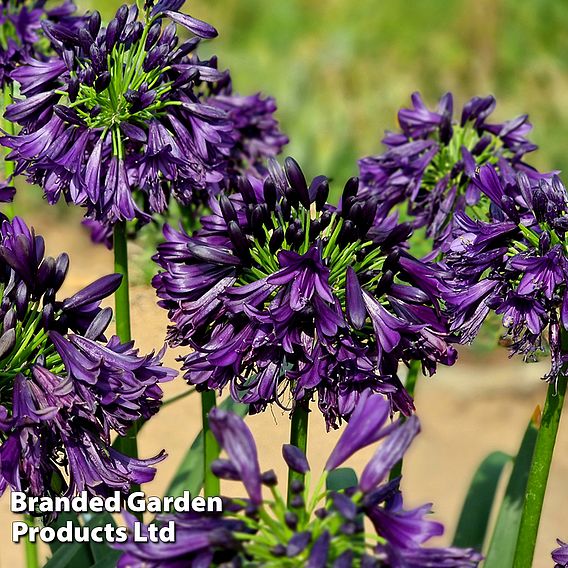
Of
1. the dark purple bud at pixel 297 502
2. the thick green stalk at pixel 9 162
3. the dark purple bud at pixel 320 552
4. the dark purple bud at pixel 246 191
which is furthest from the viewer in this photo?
the thick green stalk at pixel 9 162

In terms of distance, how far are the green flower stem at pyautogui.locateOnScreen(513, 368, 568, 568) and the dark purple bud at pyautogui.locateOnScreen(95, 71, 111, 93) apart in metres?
1.04

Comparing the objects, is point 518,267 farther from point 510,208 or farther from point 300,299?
point 300,299

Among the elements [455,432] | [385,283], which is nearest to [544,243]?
[385,283]

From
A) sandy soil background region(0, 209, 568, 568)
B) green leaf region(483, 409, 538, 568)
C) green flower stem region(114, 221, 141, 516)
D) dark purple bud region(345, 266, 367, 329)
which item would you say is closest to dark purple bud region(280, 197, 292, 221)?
dark purple bud region(345, 266, 367, 329)

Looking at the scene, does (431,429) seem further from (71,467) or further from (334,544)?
(334,544)

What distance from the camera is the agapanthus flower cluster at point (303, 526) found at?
1173 millimetres

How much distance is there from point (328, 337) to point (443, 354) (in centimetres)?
25

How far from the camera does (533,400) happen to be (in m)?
5.95

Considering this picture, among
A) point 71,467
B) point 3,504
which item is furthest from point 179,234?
point 3,504

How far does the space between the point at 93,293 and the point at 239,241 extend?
0.28m

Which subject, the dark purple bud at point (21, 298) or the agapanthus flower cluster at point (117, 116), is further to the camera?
the agapanthus flower cluster at point (117, 116)

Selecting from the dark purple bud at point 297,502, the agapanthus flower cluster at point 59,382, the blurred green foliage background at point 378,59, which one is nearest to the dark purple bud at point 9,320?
the agapanthus flower cluster at point 59,382

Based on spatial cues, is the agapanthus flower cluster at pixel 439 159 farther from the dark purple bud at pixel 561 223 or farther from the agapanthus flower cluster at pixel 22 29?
the agapanthus flower cluster at pixel 22 29

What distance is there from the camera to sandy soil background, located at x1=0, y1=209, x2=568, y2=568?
4.63 meters
